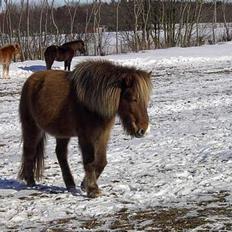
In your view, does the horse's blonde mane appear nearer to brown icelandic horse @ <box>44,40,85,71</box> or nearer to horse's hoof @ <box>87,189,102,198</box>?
horse's hoof @ <box>87,189,102,198</box>

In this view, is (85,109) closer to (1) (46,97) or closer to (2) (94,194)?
(1) (46,97)

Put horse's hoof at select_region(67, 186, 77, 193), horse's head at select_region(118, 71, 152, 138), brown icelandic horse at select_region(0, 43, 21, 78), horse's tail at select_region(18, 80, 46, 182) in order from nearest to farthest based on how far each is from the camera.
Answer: horse's head at select_region(118, 71, 152, 138)
horse's hoof at select_region(67, 186, 77, 193)
horse's tail at select_region(18, 80, 46, 182)
brown icelandic horse at select_region(0, 43, 21, 78)

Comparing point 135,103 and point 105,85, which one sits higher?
point 105,85

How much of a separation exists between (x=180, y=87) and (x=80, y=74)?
33.0 ft

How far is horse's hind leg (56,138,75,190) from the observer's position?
216 inches

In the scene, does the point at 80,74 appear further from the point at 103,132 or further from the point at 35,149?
the point at 35,149

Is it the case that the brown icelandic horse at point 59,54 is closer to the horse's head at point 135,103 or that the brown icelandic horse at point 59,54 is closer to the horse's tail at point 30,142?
the horse's tail at point 30,142

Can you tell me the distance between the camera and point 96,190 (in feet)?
16.6

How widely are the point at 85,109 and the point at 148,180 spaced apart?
109cm

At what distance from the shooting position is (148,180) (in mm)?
5523

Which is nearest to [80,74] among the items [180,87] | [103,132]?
[103,132]

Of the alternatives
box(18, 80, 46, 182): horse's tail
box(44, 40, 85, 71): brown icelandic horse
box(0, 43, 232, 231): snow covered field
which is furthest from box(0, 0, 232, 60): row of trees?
box(18, 80, 46, 182): horse's tail

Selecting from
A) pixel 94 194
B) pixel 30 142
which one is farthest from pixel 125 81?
pixel 30 142

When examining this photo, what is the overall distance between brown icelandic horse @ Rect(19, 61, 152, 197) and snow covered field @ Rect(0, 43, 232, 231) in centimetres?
33
